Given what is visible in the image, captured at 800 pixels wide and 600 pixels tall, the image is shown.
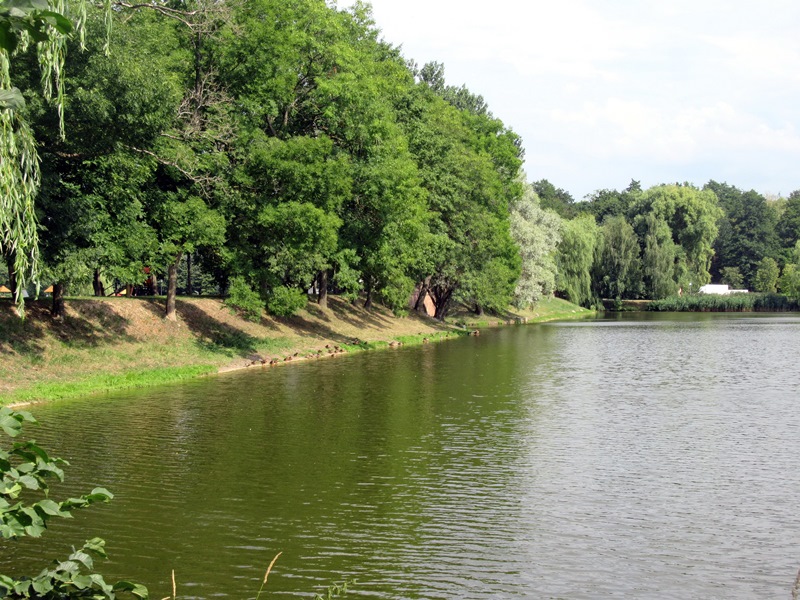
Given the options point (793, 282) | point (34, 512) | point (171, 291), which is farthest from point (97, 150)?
point (793, 282)

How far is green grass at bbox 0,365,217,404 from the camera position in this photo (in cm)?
2520

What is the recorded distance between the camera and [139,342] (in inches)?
1347

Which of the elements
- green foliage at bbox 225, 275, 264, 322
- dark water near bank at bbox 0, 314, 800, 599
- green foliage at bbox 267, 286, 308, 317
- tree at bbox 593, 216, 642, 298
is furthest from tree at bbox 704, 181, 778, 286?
dark water near bank at bbox 0, 314, 800, 599

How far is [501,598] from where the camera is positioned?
34.1 ft

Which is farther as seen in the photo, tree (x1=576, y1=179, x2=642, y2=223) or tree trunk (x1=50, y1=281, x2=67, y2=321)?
tree (x1=576, y1=179, x2=642, y2=223)

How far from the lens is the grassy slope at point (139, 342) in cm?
2762

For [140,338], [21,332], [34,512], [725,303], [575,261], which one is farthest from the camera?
[725,303]

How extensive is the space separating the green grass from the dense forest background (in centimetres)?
330

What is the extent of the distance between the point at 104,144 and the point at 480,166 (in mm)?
37382

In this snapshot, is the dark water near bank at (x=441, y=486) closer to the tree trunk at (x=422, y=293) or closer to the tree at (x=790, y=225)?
the tree trunk at (x=422, y=293)

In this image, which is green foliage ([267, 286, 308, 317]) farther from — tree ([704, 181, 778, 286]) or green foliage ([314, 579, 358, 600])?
tree ([704, 181, 778, 286])

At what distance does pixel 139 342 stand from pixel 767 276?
118650mm

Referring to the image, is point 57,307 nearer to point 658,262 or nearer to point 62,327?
point 62,327

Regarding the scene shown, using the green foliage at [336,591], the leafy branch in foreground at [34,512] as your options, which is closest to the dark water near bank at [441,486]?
the green foliage at [336,591]
